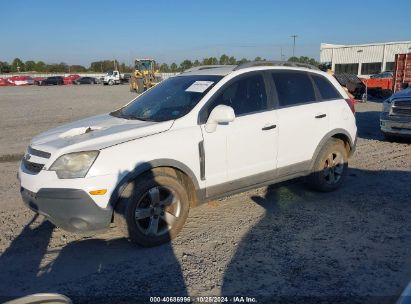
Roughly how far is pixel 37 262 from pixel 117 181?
1.12m

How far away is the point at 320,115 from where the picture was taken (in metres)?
5.33

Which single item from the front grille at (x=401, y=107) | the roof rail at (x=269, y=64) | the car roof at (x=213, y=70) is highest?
the roof rail at (x=269, y=64)

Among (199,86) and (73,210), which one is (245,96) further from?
(73,210)

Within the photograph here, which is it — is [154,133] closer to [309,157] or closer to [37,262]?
[37,262]

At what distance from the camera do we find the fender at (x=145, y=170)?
371 centimetres

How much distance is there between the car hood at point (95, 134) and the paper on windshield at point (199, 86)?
64 cm

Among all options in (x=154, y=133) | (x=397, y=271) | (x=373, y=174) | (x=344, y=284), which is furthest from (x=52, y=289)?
(x=373, y=174)

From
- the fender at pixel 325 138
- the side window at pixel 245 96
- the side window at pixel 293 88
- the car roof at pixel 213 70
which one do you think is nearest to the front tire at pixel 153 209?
the side window at pixel 245 96

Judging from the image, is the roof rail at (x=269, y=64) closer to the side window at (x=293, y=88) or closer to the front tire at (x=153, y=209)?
the side window at (x=293, y=88)

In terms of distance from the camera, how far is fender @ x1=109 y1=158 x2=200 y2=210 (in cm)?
371

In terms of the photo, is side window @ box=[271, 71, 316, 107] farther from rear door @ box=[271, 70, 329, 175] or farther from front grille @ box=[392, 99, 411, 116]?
front grille @ box=[392, 99, 411, 116]

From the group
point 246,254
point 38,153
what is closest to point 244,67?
point 246,254

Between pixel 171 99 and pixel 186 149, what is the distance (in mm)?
925

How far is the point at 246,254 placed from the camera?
3918mm
